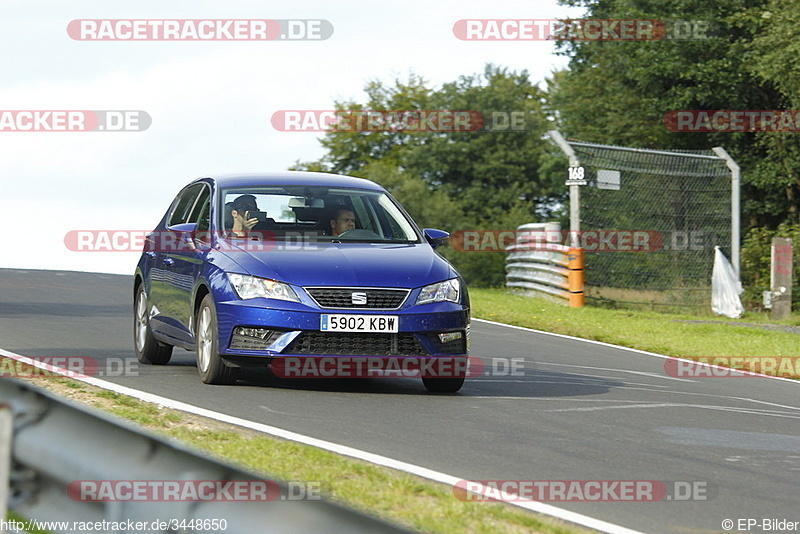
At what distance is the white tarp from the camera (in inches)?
1038

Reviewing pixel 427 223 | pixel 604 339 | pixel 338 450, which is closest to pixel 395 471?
pixel 338 450

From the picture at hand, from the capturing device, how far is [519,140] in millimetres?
77750

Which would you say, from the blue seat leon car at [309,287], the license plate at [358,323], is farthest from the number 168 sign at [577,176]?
the license plate at [358,323]

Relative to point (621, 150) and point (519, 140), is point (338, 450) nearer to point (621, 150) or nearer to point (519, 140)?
point (621, 150)

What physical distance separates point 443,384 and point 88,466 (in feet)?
23.3

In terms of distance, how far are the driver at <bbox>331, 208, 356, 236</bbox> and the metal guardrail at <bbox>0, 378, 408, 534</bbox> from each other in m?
7.43

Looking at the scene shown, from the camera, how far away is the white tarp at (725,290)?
2638cm

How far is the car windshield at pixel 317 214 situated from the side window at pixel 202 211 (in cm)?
20

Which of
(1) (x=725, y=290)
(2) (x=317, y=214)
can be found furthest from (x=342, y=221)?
(1) (x=725, y=290)

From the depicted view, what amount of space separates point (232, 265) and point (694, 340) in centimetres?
996

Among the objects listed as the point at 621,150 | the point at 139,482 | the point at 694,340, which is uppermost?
the point at 621,150

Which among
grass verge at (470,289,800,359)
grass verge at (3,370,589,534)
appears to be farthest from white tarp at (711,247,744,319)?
grass verge at (3,370,589,534)

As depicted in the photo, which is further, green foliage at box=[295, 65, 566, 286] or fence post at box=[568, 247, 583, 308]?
green foliage at box=[295, 65, 566, 286]

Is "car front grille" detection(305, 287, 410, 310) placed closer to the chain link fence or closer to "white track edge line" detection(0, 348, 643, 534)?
"white track edge line" detection(0, 348, 643, 534)
